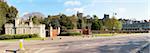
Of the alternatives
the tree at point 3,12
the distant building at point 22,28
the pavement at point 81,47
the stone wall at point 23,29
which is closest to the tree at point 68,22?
the tree at point 3,12

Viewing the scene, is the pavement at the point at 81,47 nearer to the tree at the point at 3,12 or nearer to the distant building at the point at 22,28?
the distant building at the point at 22,28

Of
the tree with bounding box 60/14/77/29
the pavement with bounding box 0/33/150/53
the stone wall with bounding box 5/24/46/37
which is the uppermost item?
the tree with bounding box 60/14/77/29

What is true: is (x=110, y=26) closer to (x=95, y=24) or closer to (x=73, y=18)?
(x=95, y=24)

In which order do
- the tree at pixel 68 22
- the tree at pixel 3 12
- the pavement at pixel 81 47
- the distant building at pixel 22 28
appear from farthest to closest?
the tree at pixel 68 22, the tree at pixel 3 12, the distant building at pixel 22 28, the pavement at pixel 81 47

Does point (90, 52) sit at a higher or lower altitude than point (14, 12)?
lower

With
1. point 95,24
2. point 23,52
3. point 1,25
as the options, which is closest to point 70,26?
point 95,24

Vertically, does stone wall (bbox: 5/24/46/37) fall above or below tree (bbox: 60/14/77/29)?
below

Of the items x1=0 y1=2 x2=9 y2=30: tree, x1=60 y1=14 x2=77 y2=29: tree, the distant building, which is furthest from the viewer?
x1=60 y1=14 x2=77 y2=29: tree

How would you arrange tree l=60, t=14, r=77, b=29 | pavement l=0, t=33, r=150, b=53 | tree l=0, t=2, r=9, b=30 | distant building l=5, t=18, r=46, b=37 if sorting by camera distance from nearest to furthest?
pavement l=0, t=33, r=150, b=53, distant building l=5, t=18, r=46, b=37, tree l=0, t=2, r=9, b=30, tree l=60, t=14, r=77, b=29

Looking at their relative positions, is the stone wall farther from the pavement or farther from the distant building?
the pavement

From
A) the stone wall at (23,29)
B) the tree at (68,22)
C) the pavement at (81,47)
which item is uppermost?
the tree at (68,22)

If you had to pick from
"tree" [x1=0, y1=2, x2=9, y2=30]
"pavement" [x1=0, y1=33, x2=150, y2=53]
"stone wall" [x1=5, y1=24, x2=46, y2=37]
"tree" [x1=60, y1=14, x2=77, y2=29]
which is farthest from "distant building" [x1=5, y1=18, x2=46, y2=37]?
"tree" [x1=60, y1=14, x2=77, y2=29]

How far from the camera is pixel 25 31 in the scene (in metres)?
68.5

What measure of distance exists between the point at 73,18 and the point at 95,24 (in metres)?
14.6
